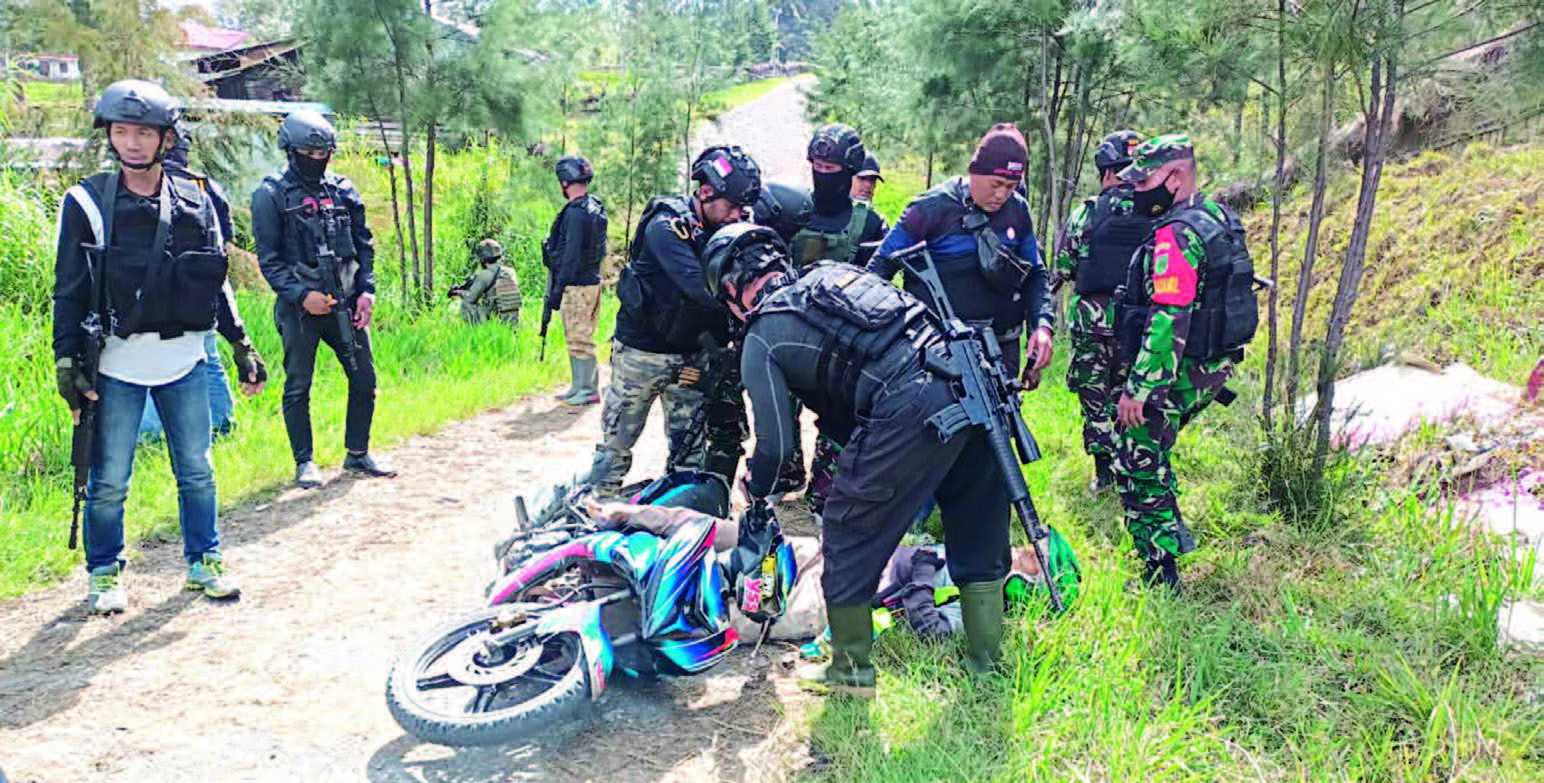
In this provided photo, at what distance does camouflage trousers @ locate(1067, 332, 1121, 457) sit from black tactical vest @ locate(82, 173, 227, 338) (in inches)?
157

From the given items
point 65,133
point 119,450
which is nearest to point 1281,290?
point 119,450

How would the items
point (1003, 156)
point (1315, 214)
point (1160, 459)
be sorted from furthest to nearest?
point (1315, 214) < point (1003, 156) < point (1160, 459)

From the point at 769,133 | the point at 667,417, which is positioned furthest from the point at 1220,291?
the point at 769,133

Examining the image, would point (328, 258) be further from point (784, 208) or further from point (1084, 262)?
point (1084, 262)

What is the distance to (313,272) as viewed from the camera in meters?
5.39

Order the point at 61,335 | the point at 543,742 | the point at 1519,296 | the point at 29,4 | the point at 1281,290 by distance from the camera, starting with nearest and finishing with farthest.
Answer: the point at 543,742 < the point at 61,335 < the point at 1519,296 < the point at 1281,290 < the point at 29,4

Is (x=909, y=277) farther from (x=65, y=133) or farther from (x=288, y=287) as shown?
(x=65, y=133)

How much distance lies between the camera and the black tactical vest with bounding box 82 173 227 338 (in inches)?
146

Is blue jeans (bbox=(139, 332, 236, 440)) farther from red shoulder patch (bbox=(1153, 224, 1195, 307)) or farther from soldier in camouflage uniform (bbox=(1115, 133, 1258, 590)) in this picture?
red shoulder patch (bbox=(1153, 224, 1195, 307))

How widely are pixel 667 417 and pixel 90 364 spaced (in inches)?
87.5

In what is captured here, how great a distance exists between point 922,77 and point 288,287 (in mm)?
6660

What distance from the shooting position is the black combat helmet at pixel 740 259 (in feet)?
10.9

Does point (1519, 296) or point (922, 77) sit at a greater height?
point (922, 77)

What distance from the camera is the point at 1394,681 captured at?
10.5 ft
